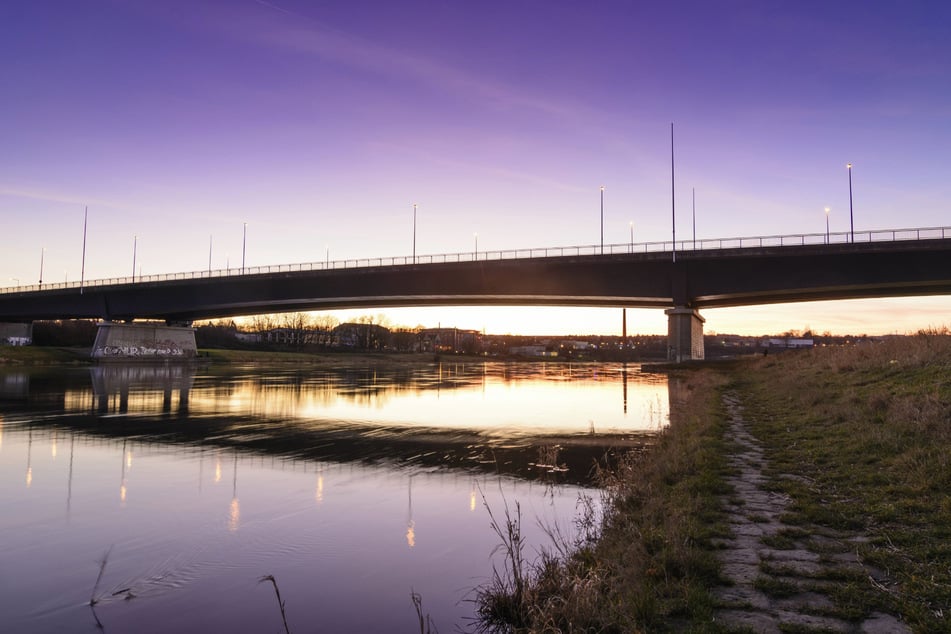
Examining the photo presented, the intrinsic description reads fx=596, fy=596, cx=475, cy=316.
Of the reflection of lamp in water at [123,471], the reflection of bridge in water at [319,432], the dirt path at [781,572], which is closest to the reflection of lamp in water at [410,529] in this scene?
the reflection of bridge in water at [319,432]

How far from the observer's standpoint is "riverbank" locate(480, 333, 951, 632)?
6.16 m

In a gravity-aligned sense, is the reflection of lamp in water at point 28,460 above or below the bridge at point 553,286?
below

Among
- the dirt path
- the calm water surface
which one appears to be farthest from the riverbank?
the calm water surface

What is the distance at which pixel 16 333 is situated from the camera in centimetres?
11262

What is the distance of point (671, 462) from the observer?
1359 cm

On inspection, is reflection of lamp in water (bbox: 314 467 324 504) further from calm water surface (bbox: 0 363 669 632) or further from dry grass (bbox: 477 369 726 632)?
dry grass (bbox: 477 369 726 632)

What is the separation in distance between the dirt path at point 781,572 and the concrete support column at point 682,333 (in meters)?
54.3

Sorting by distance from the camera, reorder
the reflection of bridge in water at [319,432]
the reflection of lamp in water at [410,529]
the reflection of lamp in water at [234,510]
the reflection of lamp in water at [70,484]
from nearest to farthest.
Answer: the reflection of lamp in water at [410,529] → the reflection of lamp in water at [234,510] → the reflection of lamp in water at [70,484] → the reflection of bridge in water at [319,432]

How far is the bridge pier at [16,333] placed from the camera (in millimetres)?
110750

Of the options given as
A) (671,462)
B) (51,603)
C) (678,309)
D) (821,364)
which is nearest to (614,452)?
(671,462)

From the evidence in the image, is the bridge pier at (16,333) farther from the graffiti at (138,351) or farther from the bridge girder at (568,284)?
the graffiti at (138,351)

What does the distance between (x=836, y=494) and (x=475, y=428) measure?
612 inches

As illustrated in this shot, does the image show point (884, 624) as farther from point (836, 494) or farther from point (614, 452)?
point (614, 452)

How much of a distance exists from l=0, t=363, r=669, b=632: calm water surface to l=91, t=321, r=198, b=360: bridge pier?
67490 millimetres
